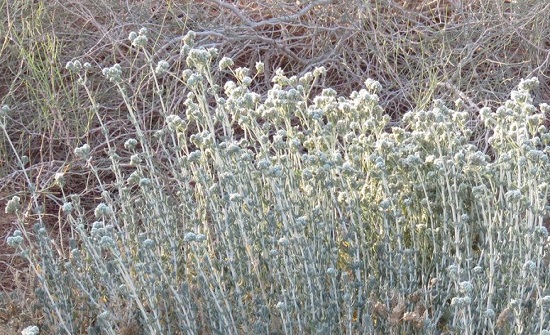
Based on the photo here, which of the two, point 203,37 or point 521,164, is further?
point 203,37

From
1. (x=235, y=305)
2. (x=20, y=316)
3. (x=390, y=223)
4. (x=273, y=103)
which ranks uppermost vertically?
(x=273, y=103)

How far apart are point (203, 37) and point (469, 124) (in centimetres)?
129

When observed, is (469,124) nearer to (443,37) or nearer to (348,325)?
(443,37)

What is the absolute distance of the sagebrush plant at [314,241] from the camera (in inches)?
92.6

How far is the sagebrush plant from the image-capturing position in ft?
7.72

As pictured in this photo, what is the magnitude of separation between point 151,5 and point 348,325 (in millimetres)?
2719

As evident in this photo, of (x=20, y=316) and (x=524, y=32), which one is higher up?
(x=524, y=32)

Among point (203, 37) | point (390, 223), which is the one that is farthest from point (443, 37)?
point (390, 223)

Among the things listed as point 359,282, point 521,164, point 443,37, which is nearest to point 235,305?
point 359,282

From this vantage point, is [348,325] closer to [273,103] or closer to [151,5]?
[273,103]

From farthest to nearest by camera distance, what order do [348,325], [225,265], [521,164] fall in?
[225,265] < [521,164] < [348,325]

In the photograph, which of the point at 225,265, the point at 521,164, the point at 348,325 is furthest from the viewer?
the point at 225,265

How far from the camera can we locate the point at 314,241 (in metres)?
2.51

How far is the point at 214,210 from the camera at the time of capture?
2463mm
